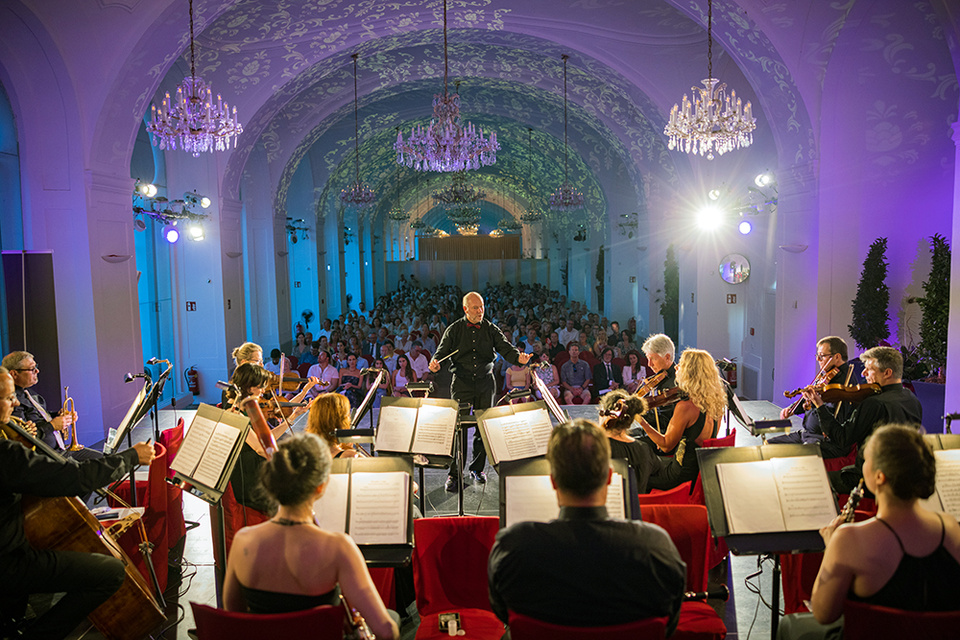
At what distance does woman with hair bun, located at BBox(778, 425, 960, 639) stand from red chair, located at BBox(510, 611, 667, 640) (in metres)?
0.64

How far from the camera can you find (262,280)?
1433 cm

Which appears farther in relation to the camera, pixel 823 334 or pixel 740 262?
pixel 740 262

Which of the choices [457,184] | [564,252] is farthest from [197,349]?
[564,252]

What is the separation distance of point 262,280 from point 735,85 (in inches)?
394

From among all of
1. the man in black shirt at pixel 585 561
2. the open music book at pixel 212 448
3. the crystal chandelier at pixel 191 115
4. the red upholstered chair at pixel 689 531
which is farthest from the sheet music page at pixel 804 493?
the crystal chandelier at pixel 191 115

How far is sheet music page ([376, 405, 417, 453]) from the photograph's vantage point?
403cm

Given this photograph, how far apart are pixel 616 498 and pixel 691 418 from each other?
129 cm

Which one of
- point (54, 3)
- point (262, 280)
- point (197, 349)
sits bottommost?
point (197, 349)

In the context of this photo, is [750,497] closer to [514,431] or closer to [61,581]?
[514,431]

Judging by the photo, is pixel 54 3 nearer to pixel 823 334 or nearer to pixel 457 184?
pixel 823 334

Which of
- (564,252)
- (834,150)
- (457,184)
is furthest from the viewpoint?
(564,252)

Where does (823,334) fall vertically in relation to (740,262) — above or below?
below

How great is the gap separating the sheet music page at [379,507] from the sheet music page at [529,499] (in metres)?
0.45

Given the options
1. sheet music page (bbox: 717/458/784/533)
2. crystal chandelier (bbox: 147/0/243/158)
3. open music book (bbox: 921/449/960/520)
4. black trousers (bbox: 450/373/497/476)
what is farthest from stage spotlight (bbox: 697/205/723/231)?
sheet music page (bbox: 717/458/784/533)
